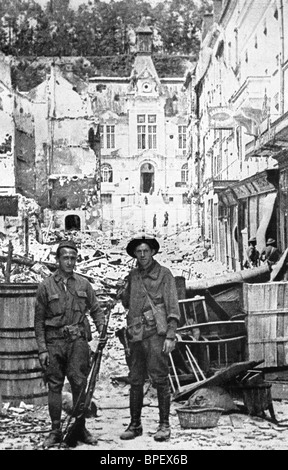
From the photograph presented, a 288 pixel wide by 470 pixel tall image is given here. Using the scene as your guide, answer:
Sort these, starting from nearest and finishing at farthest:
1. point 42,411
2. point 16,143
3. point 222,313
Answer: point 42,411
point 222,313
point 16,143

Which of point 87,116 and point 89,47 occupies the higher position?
point 89,47

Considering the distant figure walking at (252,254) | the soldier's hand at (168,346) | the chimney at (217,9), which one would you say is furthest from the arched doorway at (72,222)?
the chimney at (217,9)

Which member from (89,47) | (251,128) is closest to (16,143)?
(89,47)

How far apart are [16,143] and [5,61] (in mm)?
862

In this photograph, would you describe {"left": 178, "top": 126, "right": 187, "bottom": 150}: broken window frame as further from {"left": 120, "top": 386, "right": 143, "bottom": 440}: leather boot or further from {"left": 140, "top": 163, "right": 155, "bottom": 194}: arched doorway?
{"left": 120, "top": 386, "right": 143, "bottom": 440}: leather boot

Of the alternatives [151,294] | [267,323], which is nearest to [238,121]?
[267,323]

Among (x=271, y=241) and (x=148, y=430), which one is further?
(x=271, y=241)

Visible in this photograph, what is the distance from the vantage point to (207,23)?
6.43 meters

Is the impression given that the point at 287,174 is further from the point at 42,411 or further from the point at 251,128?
the point at 42,411

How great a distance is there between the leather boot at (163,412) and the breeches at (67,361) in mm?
580

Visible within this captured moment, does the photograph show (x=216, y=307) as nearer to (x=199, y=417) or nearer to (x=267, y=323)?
(x=267, y=323)

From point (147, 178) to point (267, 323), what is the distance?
6.45ft

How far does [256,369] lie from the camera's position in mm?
5305

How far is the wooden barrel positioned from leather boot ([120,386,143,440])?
0.87 metres
